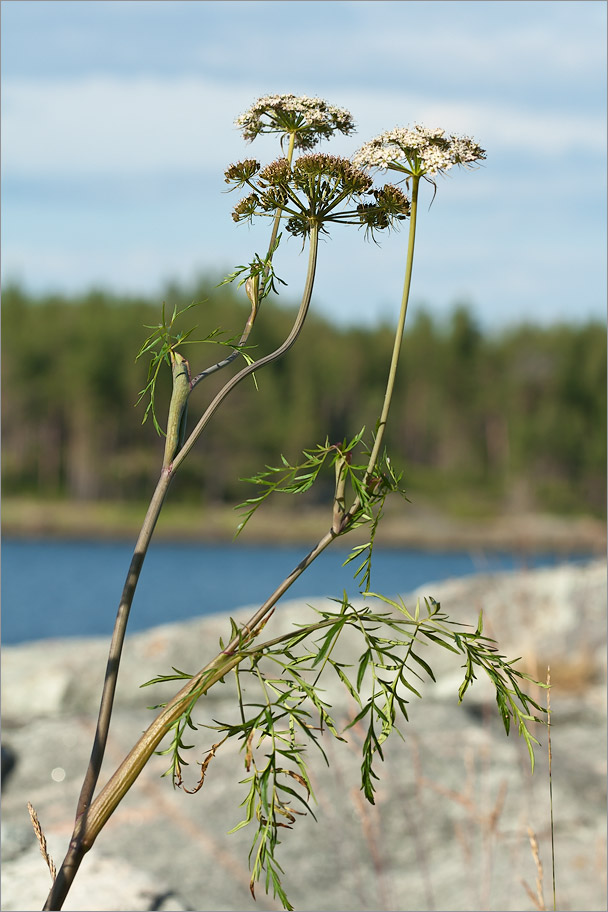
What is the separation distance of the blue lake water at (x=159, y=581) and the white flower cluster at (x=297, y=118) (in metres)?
9.23

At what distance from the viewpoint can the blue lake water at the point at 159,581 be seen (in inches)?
666

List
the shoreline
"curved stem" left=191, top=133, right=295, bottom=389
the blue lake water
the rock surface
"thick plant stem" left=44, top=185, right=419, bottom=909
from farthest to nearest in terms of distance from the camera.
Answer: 1. the shoreline
2. the blue lake water
3. the rock surface
4. "curved stem" left=191, top=133, right=295, bottom=389
5. "thick plant stem" left=44, top=185, right=419, bottom=909

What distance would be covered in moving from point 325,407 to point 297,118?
3902 centimetres

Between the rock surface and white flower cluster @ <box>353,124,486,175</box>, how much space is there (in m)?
1.85

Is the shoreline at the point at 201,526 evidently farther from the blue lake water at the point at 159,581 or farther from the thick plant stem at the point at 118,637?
the thick plant stem at the point at 118,637

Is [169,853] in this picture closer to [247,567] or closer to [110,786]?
[110,786]

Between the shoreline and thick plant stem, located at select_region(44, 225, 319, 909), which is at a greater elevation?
thick plant stem, located at select_region(44, 225, 319, 909)

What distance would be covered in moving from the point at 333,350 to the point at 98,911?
39.4 metres

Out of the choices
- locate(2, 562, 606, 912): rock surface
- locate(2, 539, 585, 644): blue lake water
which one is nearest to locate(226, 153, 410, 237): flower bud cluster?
locate(2, 562, 606, 912): rock surface

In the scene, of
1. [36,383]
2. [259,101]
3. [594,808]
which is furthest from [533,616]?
[36,383]

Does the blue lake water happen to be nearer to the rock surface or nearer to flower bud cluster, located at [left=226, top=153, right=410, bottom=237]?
the rock surface

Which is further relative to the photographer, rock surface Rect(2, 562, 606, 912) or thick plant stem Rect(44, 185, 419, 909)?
rock surface Rect(2, 562, 606, 912)

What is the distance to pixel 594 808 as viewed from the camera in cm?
461

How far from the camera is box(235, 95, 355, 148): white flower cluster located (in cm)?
162
